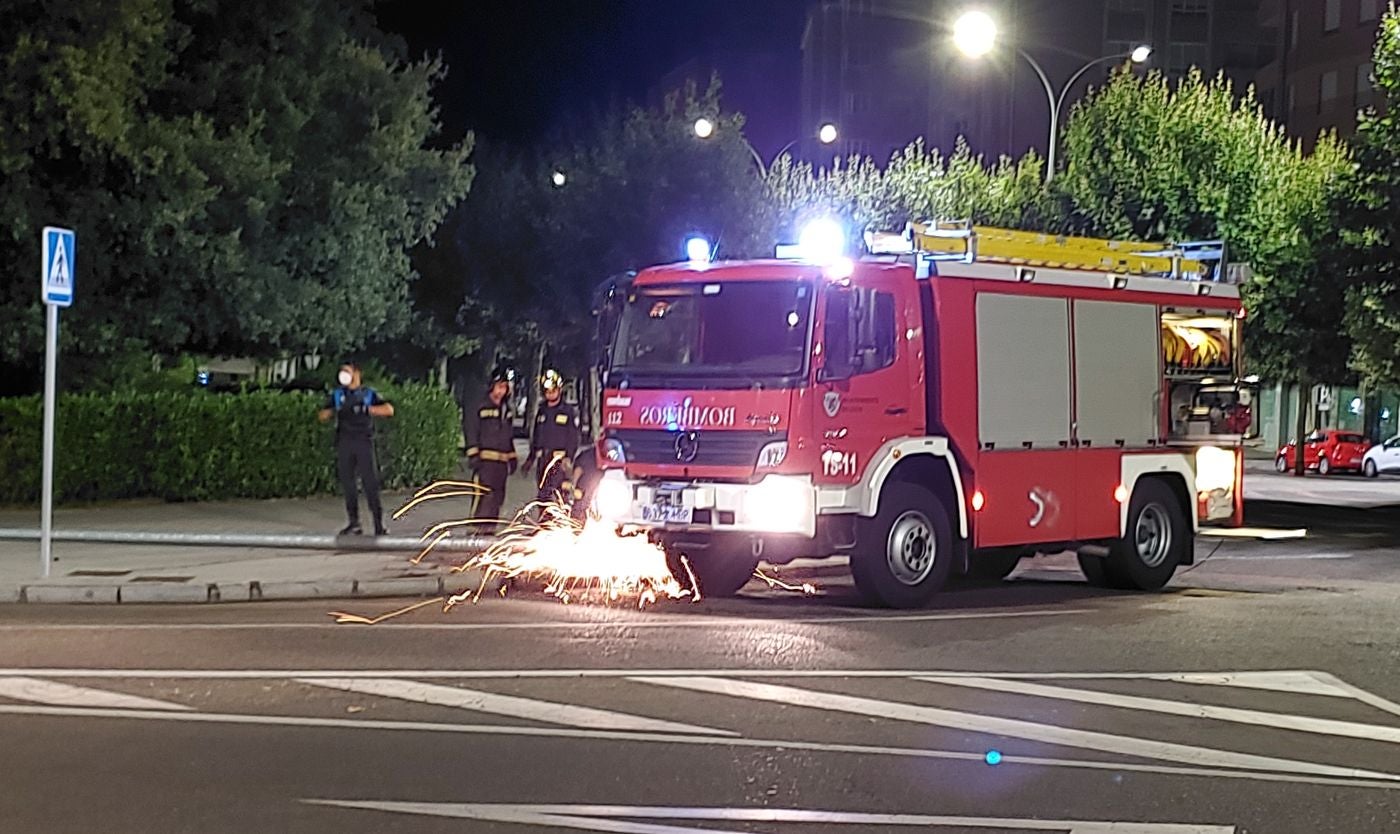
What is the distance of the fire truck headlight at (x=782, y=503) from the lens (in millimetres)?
12133

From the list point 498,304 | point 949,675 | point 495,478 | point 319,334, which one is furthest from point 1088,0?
point 949,675

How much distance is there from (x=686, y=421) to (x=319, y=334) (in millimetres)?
13153

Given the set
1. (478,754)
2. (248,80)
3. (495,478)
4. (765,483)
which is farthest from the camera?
(248,80)

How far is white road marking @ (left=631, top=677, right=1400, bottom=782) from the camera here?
7719 millimetres

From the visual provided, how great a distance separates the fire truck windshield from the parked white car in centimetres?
4039

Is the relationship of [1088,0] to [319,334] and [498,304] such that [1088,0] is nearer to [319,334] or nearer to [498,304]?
[498,304]

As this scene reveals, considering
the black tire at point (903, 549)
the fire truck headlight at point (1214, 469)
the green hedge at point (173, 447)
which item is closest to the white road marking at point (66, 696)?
the black tire at point (903, 549)

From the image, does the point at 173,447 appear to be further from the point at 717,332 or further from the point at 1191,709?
the point at 1191,709

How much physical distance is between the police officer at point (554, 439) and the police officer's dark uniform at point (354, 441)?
1.98m

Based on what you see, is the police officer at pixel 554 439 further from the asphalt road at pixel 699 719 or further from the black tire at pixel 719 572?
the asphalt road at pixel 699 719

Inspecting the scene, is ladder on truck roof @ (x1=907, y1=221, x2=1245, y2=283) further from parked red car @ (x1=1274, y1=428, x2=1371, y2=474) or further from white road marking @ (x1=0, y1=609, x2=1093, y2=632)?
parked red car @ (x1=1274, y1=428, x2=1371, y2=474)

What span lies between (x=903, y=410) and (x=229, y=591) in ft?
18.4

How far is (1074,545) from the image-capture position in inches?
560

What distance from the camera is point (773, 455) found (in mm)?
12148
